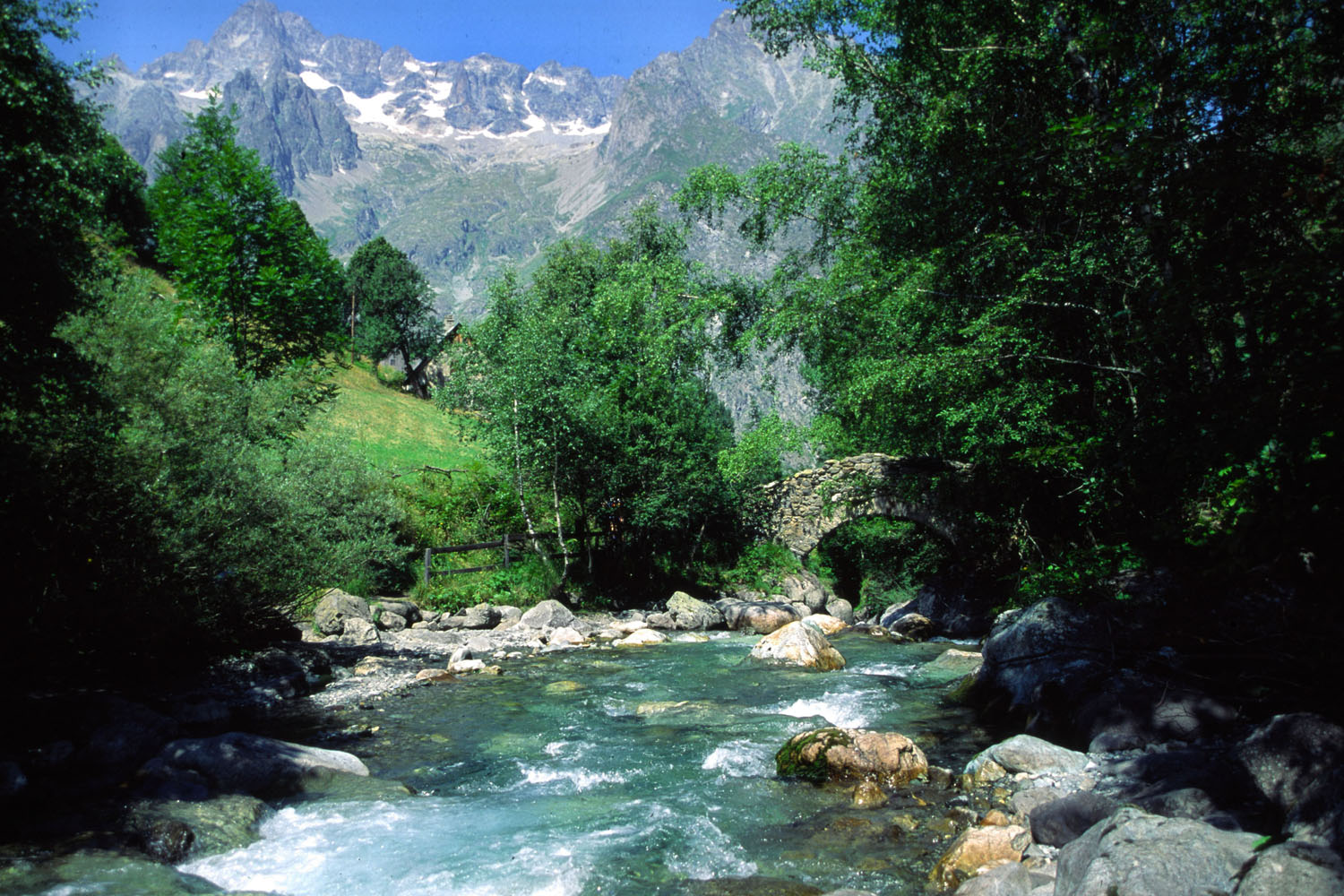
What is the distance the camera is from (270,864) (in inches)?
227

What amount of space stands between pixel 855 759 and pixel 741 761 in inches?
49.6

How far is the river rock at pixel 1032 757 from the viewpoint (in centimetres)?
700

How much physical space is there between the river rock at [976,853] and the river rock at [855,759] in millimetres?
1624

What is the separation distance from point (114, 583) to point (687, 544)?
59.4 feet

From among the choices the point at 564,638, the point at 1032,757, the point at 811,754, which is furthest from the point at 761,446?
the point at 1032,757

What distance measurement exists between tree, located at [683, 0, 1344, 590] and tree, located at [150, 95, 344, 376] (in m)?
11.1

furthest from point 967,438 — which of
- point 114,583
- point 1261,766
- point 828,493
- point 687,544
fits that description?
point 687,544

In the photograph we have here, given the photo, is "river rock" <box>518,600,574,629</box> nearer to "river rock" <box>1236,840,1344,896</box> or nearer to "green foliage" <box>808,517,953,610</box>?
"green foliage" <box>808,517,953,610</box>

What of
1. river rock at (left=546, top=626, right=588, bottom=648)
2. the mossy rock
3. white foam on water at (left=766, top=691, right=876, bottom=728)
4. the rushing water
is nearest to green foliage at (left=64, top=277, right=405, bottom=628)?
the rushing water

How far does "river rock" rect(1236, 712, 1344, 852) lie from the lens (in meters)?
4.46

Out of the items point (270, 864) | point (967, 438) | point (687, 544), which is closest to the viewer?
point (270, 864)

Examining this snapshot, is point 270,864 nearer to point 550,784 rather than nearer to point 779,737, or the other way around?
point 550,784

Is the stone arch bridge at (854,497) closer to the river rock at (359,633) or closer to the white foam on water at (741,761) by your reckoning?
the white foam on water at (741,761)

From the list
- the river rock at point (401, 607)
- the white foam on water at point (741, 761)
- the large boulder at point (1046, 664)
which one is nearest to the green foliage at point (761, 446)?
the river rock at point (401, 607)
